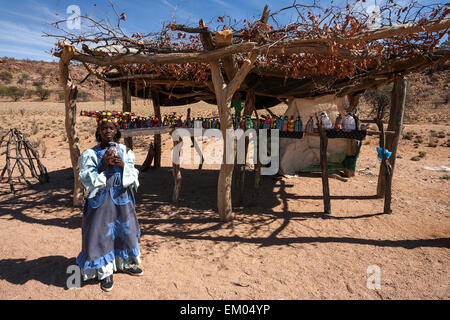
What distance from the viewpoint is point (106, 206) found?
310 cm

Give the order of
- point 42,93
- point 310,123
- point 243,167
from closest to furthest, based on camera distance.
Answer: point 310,123 → point 243,167 → point 42,93

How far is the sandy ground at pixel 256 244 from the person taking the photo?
323 cm

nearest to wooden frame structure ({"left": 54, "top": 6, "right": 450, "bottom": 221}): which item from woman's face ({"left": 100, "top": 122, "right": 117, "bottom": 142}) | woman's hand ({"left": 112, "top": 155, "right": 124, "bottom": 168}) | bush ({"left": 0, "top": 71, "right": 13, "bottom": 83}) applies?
woman's face ({"left": 100, "top": 122, "right": 117, "bottom": 142})

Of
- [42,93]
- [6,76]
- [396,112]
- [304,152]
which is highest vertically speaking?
[6,76]

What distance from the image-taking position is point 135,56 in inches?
180

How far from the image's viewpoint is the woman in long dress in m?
2.99

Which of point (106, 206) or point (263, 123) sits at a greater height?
point (263, 123)

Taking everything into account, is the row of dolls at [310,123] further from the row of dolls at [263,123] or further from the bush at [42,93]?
the bush at [42,93]

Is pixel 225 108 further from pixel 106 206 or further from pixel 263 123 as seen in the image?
pixel 106 206

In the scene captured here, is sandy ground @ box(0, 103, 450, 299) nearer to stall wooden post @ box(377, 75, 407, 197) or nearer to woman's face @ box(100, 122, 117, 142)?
stall wooden post @ box(377, 75, 407, 197)

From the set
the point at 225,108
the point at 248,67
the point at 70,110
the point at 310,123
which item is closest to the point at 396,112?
the point at 310,123

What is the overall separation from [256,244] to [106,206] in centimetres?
237

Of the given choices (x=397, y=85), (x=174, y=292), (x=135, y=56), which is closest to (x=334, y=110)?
(x=397, y=85)
